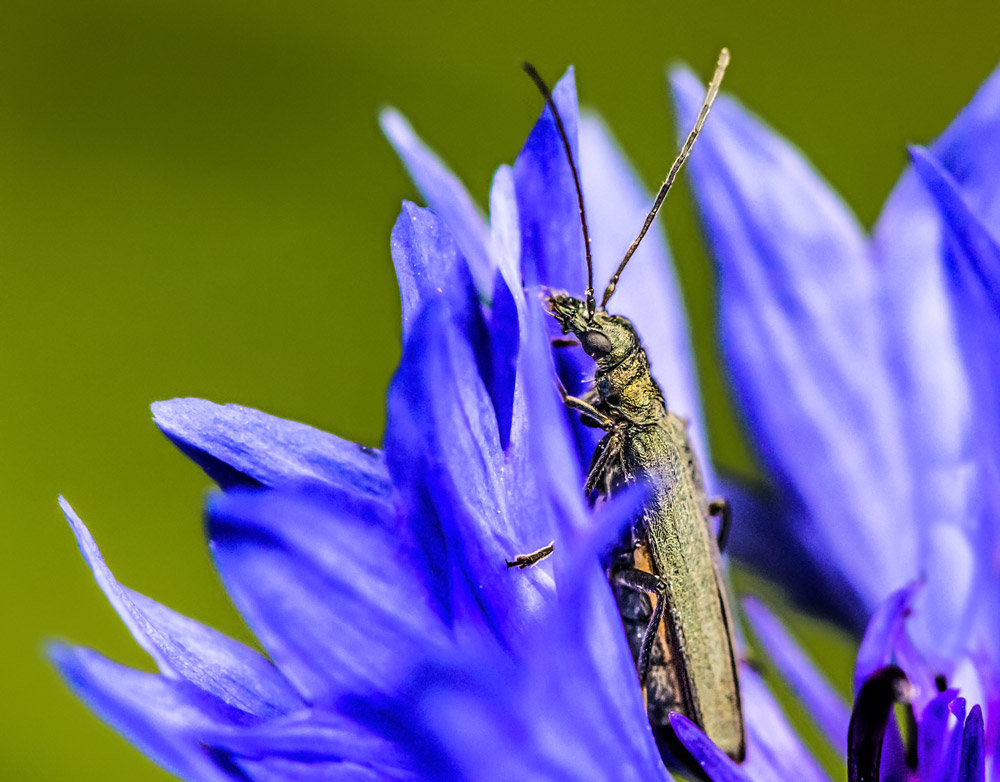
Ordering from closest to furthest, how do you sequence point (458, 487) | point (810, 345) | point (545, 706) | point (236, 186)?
point (545, 706) < point (458, 487) < point (810, 345) < point (236, 186)

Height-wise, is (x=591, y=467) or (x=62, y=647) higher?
(x=591, y=467)

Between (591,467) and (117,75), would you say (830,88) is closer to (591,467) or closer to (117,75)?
→ (117,75)

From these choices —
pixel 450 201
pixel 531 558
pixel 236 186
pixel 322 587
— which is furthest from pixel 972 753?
pixel 236 186

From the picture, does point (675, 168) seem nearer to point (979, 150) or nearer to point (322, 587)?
point (979, 150)

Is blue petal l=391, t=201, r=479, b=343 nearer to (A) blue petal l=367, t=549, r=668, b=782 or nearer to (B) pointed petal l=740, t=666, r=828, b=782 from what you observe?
(A) blue petal l=367, t=549, r=668, b=782

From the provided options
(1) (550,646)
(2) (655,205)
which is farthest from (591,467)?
(1) (550,646)

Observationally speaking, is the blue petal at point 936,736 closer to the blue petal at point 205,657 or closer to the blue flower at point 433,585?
the blue flower at point 433,585
